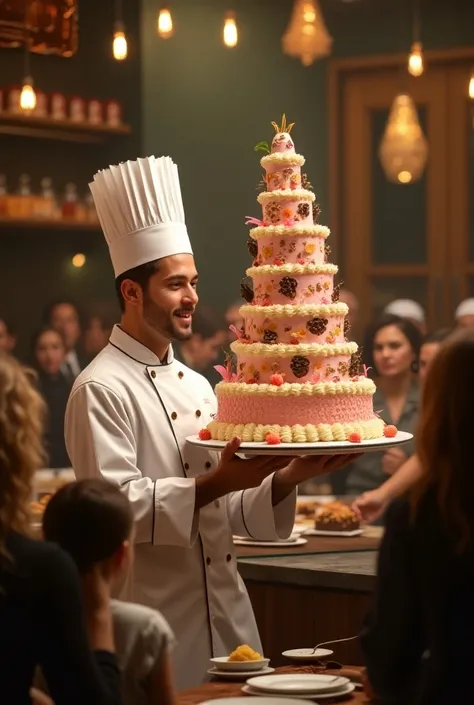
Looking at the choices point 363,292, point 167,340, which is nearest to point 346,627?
point 167,340

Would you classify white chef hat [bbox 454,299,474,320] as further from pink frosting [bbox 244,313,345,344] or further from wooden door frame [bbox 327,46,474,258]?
pink frosting [bbox 244,313,345,344]

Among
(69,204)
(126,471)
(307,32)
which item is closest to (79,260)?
(69,204)

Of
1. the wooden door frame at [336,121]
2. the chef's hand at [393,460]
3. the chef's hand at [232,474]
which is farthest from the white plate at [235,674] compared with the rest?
the wooden door frame at [336,121]

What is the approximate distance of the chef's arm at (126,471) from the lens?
11.1ft

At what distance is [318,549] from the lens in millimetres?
4852

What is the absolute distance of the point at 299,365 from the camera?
3.68m

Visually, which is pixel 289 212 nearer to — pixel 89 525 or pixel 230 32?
pixel 89 525

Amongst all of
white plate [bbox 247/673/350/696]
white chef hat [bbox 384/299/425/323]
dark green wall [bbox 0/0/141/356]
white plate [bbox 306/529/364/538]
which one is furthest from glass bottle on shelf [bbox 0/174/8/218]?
white plate [bbox 247/673/350/696]

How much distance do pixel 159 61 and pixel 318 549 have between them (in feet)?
18.0

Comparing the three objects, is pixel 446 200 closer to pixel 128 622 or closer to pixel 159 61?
pixel 159 61

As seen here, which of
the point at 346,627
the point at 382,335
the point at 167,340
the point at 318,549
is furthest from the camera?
the point at 382,335

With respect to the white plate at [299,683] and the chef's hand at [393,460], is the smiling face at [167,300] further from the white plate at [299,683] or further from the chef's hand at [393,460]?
the chef's hand at [393,460]

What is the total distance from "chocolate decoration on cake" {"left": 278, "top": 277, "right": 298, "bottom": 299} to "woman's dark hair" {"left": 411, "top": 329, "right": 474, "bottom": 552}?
64.5 inches

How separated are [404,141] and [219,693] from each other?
5651 mm
